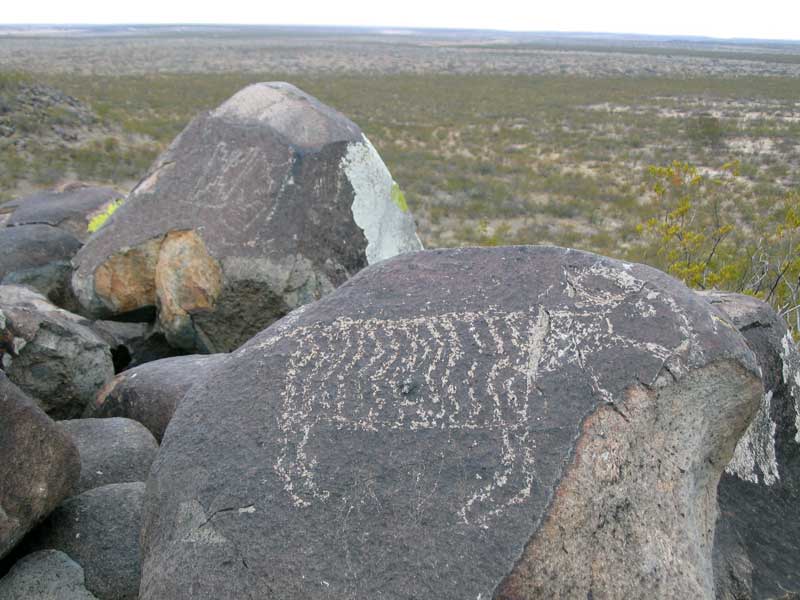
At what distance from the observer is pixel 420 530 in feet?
6.00

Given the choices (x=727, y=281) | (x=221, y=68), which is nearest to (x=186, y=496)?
(x=727, y=281)

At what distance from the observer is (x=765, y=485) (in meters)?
2.73

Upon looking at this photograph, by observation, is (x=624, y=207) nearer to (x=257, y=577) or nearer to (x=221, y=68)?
(x=257, y=577)

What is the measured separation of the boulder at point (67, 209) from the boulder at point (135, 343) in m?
1.57

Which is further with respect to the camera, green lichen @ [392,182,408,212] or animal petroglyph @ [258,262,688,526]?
green lichen @ [392,182,408,212]

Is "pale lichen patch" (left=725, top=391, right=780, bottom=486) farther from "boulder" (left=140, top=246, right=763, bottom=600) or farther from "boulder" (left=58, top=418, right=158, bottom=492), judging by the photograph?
"boulder" (left=58, top=418, right=158, bottom=492)

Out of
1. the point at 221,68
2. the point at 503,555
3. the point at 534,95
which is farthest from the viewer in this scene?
the point at 221,68

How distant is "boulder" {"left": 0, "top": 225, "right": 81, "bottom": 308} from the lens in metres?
5.08

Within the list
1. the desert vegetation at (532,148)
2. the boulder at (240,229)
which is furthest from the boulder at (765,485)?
the boulder at (240,229)

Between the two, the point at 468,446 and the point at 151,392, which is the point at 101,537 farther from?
the point at 468,446

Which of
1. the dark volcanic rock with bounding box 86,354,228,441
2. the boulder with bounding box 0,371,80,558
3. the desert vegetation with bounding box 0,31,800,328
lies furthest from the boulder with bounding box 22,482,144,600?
the desert vegetation with bounding box 0,31,800,328

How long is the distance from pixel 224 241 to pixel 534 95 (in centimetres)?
2869

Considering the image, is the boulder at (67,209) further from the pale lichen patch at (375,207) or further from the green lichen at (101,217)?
the pale lichen patch at (375,207)

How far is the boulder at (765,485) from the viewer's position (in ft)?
7.79
